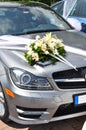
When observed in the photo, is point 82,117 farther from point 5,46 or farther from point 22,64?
point 5,46

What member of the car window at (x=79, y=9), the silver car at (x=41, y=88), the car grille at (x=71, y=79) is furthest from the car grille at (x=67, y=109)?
the car window at (x=79, y=9)

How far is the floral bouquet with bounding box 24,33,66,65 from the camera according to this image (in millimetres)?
3609

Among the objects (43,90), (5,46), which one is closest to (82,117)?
(43,90)

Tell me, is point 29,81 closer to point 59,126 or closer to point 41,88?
point 41,88

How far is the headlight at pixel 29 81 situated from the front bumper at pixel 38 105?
6 centimetres

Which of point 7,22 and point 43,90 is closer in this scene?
point 43,90

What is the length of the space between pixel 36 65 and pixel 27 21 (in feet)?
4.90

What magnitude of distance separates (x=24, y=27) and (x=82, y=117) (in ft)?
5.45

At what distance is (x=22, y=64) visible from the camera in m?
3.63

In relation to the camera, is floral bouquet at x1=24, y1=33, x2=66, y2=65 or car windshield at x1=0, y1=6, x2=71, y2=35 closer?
floral bouquet at x1=24, y1=33, x2=66, y2=65

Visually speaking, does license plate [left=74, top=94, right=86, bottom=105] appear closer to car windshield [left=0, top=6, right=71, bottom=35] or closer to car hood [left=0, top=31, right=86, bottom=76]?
car hood [left=0, top=31, right=86, bottom=76]

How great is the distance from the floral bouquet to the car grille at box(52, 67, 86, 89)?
0.68 feet

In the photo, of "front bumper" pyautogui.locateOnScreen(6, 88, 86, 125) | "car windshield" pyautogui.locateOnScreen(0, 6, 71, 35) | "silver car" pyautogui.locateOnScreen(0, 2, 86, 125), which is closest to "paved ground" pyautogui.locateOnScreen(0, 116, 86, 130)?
"silver car" pyautogui.locateOnScreen(0, 2, 86, 125)

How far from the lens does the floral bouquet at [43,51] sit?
3.61 metres
